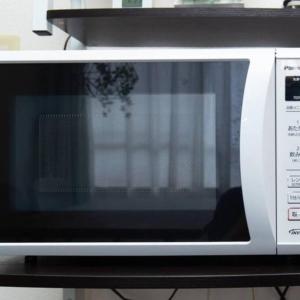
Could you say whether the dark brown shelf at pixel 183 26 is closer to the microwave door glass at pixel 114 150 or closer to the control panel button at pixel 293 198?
the microwave door glass at pixel 114 150

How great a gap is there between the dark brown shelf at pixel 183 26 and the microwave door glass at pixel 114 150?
0.12 metres

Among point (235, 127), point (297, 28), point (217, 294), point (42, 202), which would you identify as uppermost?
point (297, 28)

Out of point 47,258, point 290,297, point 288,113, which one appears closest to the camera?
point 288,113

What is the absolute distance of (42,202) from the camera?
678 mm

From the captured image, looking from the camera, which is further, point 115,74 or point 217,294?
point 217,294

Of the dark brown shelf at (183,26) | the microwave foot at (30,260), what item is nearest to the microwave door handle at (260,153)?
the dark brown shelf at (183,26)

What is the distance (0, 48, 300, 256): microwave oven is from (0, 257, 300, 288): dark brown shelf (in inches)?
1.3

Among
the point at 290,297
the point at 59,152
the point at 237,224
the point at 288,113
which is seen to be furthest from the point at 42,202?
the point at 290,297

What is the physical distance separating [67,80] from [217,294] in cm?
68

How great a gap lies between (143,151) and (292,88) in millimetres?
257

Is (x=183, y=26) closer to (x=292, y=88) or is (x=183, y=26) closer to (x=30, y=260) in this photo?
(x=292, y=88)

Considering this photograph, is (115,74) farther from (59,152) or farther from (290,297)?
(290,297)

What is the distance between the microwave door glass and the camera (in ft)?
2.17

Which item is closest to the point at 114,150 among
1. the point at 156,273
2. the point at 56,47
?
the point at 156,273
